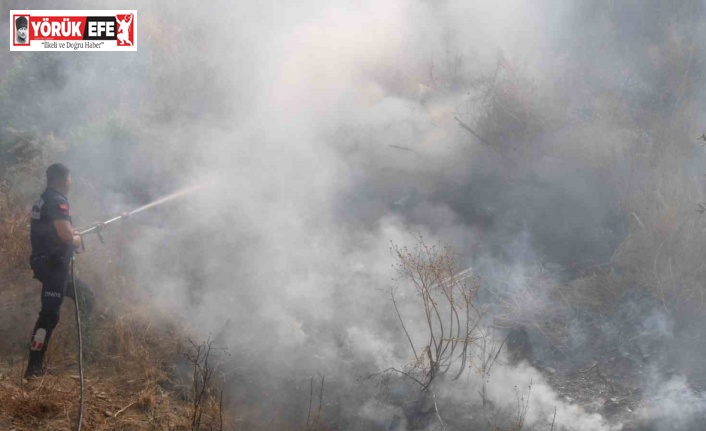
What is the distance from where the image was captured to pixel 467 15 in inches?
334

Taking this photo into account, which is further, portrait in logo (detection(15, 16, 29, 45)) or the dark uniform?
portrait in logo (detection(15, 16, 29, 45))

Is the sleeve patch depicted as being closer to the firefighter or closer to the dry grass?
the firefighter

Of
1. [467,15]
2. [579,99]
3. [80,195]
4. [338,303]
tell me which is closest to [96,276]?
[80,195]

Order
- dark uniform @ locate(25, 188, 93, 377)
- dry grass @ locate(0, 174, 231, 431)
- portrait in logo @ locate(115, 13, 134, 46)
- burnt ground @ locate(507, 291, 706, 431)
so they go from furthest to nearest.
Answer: portrait in logo @ locate(115, 13, 134, 46) → burnt ground @ locate(507, 291, 706, 431) → dark uniform @ locate(25, 188, 93, 377) → dry grass @ locate(0, 174, 231, 431)

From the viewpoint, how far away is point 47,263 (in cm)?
383

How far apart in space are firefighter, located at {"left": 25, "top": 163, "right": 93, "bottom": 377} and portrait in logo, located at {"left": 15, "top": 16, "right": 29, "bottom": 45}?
4.85 metres

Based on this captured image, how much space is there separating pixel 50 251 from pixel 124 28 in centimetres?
507

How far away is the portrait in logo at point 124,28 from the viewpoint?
7.51 m

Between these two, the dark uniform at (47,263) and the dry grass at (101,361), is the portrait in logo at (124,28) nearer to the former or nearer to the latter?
the dry grass at (101,361)

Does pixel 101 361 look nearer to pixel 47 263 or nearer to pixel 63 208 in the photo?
pixel 47 263

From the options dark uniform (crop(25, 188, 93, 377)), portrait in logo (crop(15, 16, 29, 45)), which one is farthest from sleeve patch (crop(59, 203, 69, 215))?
portrait in logo (crop(15, 16, 29, 45))

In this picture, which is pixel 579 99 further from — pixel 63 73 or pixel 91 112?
pixel 63 73

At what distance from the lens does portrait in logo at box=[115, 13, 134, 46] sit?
751cm

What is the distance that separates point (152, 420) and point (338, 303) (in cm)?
201
